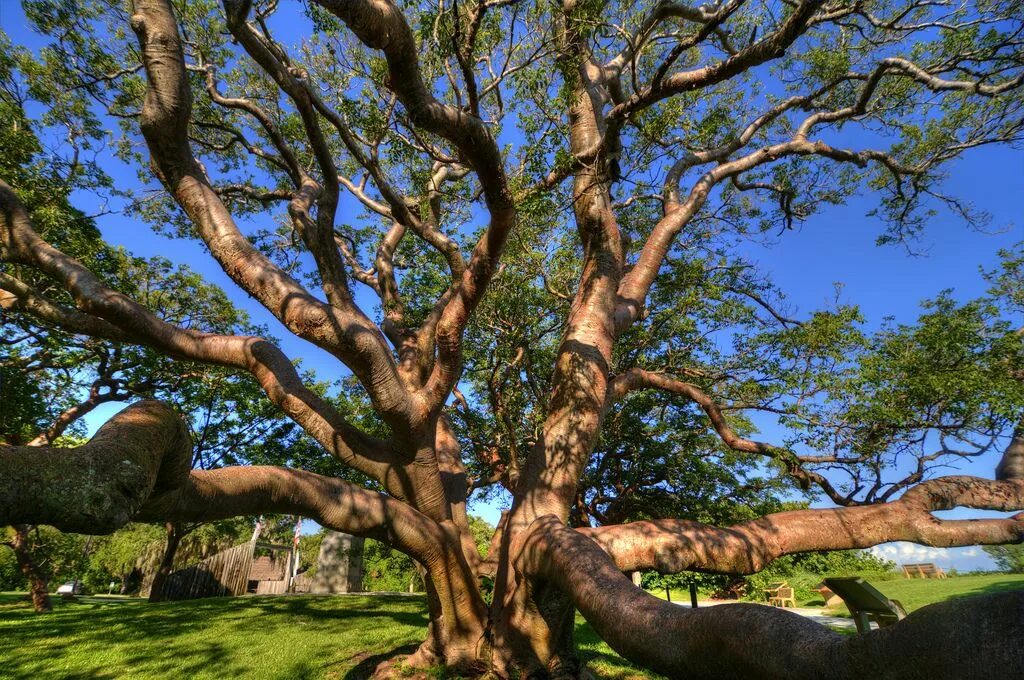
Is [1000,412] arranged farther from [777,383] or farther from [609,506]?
[609,506]

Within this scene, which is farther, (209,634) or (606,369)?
(209,634)

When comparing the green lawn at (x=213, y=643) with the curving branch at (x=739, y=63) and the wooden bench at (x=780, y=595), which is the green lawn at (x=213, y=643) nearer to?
the curving branch at (x=739, y=63)

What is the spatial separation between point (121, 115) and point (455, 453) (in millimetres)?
7325

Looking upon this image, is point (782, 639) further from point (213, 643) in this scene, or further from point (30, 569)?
point (30, 569)

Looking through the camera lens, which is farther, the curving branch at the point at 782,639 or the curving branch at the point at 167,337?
the curving branch at the point at 167,337

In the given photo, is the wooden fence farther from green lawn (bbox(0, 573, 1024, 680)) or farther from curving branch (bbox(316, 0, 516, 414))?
curving branch (bbox(316, 0, 516, 414))

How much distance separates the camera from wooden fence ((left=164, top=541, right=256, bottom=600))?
50.5ft

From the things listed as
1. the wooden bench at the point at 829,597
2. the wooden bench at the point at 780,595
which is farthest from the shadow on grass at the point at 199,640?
the wooden bench at the point at 829,597

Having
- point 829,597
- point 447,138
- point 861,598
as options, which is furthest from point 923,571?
point 447,138

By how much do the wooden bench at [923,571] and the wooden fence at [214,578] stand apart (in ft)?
93.4

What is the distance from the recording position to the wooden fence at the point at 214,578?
606 inches

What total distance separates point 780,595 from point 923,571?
40.2ft

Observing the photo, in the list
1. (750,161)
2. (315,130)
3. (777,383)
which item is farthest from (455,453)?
(750,161)

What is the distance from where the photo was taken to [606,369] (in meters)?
5.36
